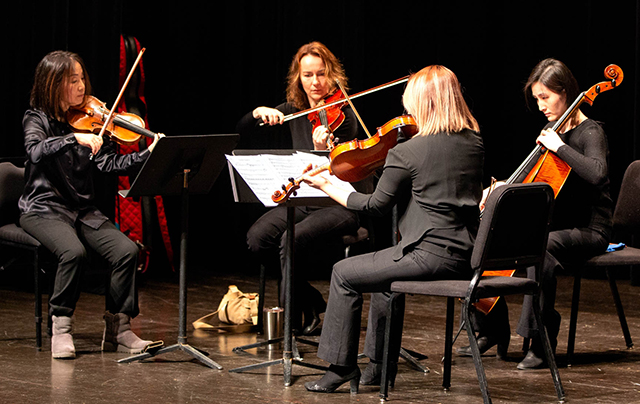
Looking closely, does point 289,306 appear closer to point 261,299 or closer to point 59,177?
point 261,299

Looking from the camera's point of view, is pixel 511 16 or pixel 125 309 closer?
pixel 125 309

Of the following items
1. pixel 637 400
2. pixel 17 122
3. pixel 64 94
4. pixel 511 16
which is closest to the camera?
pixel 637 400

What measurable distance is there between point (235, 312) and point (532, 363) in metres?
1.45

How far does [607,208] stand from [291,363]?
1477 millimetres

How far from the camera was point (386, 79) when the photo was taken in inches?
235

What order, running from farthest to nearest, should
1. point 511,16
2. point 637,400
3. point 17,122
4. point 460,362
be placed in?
point 511,16 → point 17,122 → point 460,362 → point 637,400

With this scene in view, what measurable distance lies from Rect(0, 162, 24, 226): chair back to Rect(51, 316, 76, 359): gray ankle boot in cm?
66

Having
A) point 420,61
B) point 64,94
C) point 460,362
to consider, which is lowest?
point 460,362

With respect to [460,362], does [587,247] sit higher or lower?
higher

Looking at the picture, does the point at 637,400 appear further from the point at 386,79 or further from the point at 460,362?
the point at 386,79

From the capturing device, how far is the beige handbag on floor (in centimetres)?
421

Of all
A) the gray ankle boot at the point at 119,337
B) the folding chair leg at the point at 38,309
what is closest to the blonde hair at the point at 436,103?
the gray ankle boot at the point at 119,337

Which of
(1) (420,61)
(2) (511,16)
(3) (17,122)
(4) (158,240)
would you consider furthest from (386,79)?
(3) (17,122)

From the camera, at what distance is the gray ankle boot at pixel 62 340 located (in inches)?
139
